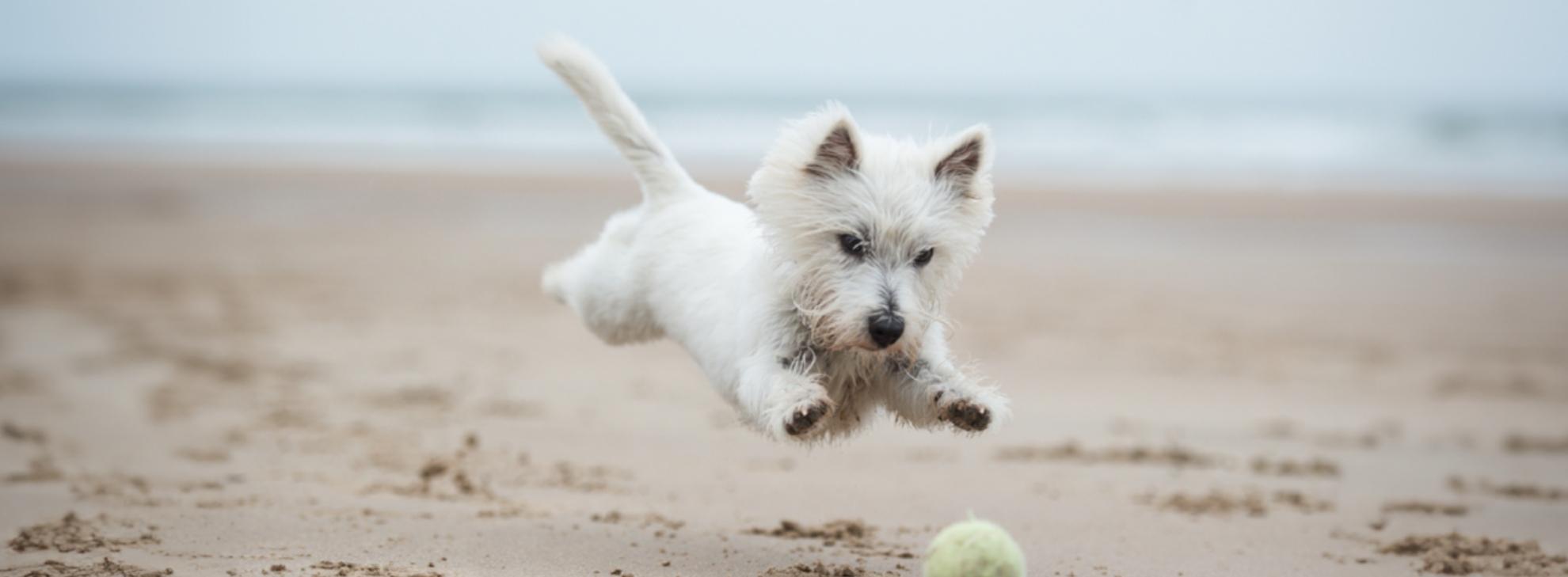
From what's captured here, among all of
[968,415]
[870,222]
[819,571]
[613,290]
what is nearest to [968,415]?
[968,415]

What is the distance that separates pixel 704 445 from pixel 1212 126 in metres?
32.6

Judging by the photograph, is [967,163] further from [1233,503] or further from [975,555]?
[1233,503]

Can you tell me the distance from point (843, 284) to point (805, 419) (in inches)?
17.3

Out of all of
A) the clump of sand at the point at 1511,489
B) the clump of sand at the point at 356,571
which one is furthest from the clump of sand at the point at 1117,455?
the clump of sand at the point at 356,571

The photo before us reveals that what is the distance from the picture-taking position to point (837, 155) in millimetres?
4258

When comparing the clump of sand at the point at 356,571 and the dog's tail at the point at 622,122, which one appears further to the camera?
the dog's tail at the point at 622,122

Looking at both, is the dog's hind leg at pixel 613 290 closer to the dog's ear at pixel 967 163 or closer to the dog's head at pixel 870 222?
the dog's head at pixel 870 222

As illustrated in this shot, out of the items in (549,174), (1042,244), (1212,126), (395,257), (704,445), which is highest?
(1212,126)

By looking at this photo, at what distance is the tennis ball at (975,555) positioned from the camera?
369 centimetres

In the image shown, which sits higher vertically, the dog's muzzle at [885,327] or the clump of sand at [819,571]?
the dog's muzzle at [885,327]

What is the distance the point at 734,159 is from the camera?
29.2m

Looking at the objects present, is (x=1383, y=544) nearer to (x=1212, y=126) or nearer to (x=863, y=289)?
(x=863, y=289)

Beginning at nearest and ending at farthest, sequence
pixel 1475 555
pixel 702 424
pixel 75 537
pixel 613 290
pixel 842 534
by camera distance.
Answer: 1. pixel 75 537
2. pixel 1475 555
3. pixel 842 534
4. pixel 613 290
5. pixel 702 424

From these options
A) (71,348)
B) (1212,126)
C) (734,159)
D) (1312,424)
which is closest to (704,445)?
(1312,424)
